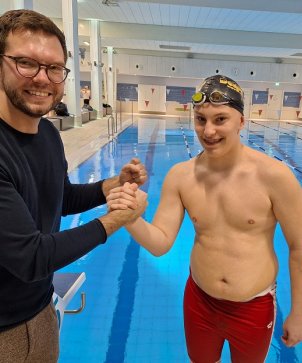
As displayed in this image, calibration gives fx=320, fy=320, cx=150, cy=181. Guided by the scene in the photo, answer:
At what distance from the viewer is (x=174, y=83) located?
26.8 meters

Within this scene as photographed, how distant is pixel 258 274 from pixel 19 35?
54.7 inches

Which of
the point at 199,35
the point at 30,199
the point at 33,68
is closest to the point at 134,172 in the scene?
the point at 30,199

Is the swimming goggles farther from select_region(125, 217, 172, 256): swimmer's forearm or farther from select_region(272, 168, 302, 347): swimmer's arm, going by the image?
select_region(125, 217, 172, 256): swimmer's forearm

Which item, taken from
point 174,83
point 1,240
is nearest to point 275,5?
point 1,240

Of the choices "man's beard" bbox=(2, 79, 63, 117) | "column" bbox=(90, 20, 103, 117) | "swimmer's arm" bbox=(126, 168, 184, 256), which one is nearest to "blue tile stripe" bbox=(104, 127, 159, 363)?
"swimmer's arm" bbox=(126, 168, 184, 256)

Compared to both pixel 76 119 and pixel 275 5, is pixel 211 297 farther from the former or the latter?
pixel 76 119

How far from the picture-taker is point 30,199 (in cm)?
120

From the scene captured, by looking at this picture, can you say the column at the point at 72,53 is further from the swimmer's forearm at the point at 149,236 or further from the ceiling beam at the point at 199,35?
the swimmer's forearm at the point at 149,236

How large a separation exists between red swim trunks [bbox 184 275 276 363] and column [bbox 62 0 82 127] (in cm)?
1115

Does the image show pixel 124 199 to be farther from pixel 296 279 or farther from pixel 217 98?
pixel 296 279

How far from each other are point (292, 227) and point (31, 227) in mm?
1042

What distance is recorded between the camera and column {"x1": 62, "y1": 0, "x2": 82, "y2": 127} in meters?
11.2

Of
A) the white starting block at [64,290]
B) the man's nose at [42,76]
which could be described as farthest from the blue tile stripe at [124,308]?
the man's nose at [42,76]

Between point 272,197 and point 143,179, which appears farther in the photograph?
point 143,179
